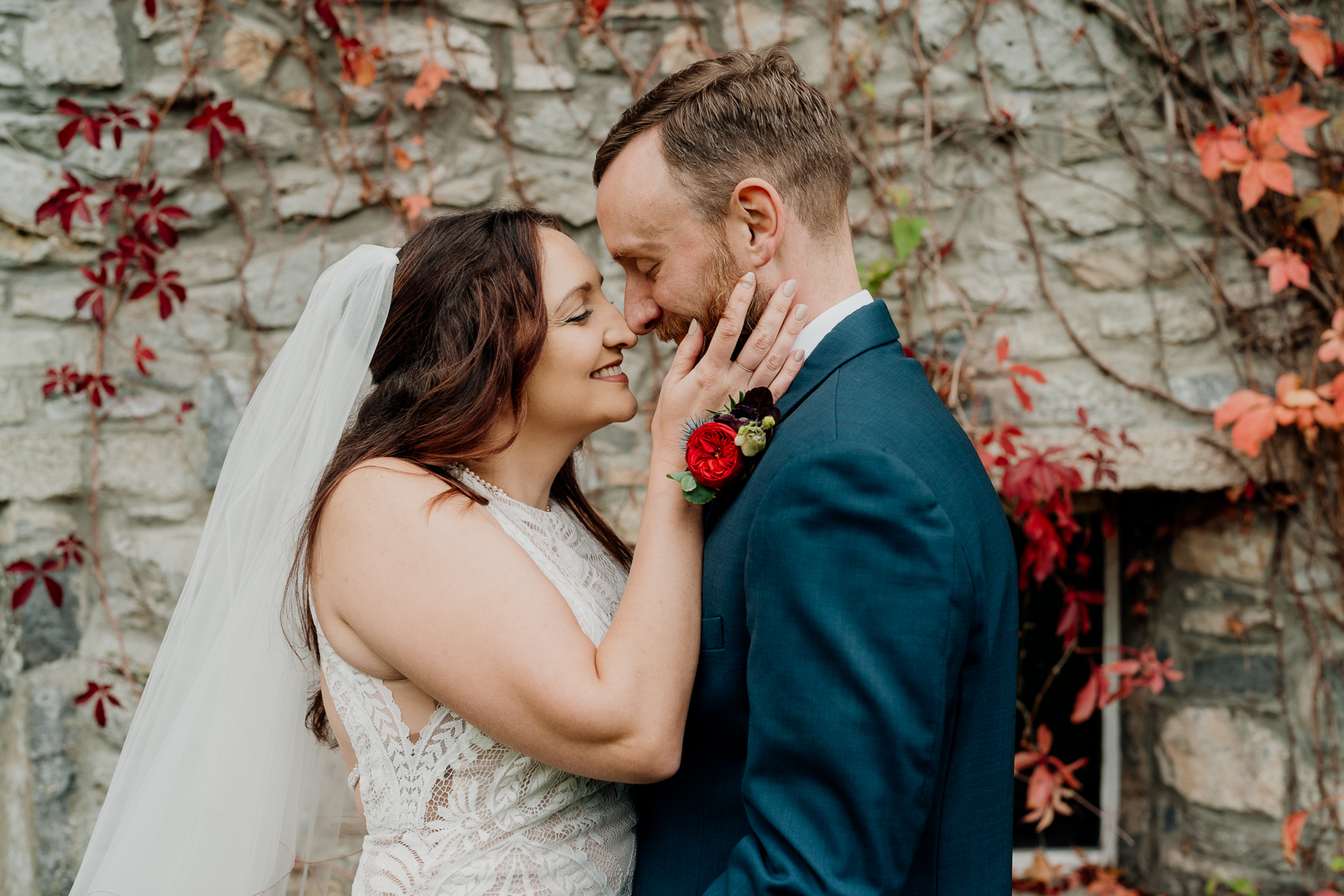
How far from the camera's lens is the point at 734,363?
162 cm

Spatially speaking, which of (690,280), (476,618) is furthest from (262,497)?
(690,280)

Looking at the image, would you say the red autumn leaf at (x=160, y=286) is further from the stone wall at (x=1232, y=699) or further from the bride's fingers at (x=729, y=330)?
the stone wall at (x=1232, y=699)

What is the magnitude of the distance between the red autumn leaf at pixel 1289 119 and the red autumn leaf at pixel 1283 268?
0.21m

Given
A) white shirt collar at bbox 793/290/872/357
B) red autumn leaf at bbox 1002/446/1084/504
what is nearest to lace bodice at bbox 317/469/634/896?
white shirt collar at bbox 793/290/872/357

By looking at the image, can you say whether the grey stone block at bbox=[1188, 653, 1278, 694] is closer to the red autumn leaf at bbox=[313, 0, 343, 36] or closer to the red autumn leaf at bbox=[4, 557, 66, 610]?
the red autumn leaf at bbox=[313, 0, 343, 36]

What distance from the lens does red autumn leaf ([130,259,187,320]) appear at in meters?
2.85

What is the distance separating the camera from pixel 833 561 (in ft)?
4.11

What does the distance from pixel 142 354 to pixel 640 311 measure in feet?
6.20

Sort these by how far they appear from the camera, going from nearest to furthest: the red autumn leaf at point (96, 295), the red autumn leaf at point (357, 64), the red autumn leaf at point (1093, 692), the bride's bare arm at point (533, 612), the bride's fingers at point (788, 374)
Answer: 1. the bride's bare arm at point (533, 612)
2. the bride's fingers at point (788, 374)
3. the red autumn leaf at point (96, 295)
4. the red autumn leaf at point (357, 64)
5. the red autumn leaf at point (1093, 692)

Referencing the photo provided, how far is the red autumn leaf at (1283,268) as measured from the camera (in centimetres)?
288

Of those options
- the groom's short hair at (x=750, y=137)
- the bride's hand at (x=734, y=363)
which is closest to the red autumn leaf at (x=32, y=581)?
the bride's hand at (x=734, y=363)

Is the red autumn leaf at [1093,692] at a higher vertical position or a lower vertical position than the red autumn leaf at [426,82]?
lower

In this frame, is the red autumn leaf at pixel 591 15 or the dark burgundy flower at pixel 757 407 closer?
the dark burgundy flower at pixel 757 407

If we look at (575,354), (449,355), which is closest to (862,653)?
(575,354)
